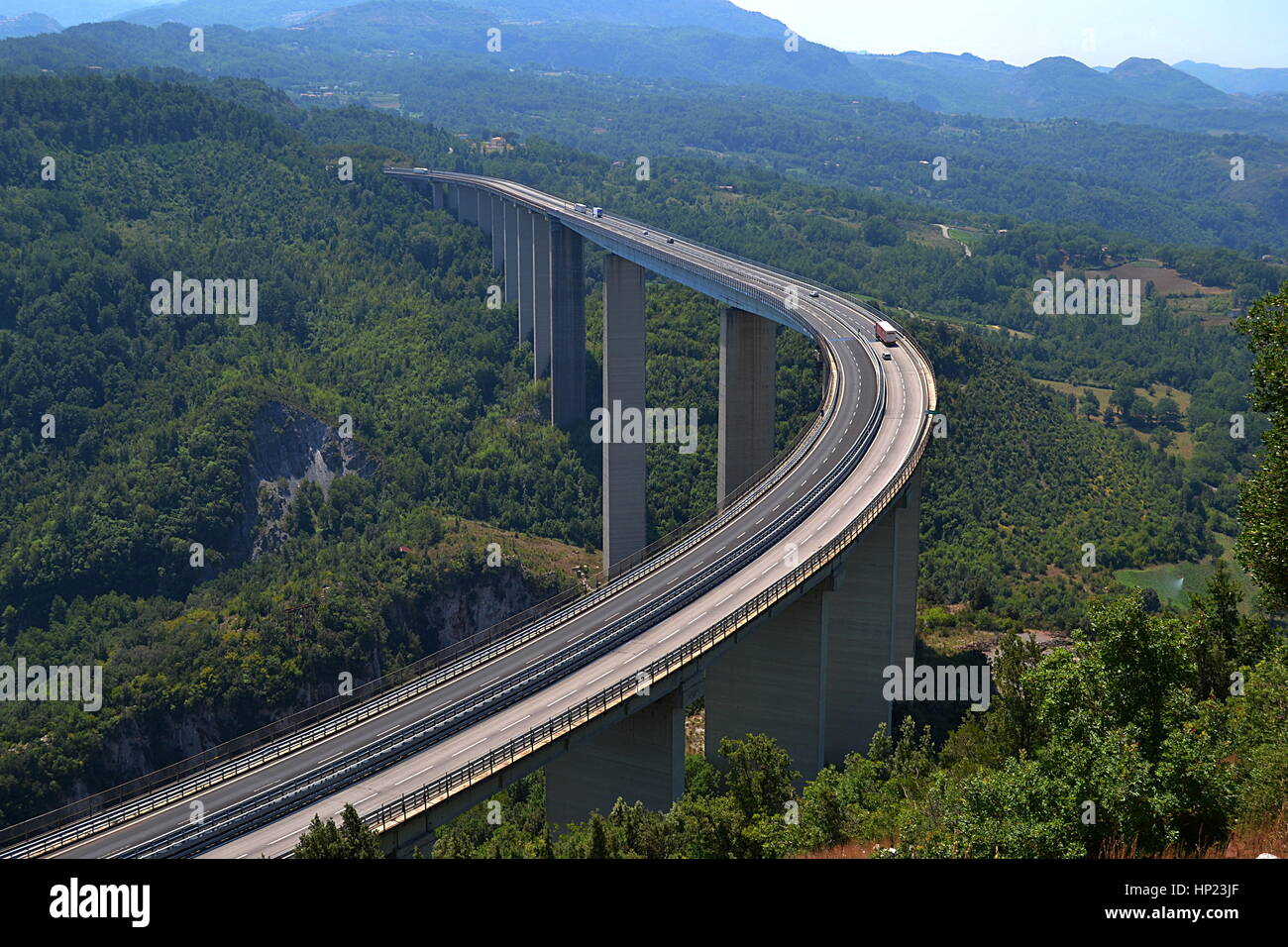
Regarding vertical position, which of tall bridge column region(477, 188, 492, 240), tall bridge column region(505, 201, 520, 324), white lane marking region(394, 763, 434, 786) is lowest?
white lane marking region(394, 763, 434, 786)

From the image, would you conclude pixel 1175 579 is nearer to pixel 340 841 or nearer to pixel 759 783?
pixel 759 783

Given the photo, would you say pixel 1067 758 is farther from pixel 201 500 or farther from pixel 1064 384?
pixel 1064 384

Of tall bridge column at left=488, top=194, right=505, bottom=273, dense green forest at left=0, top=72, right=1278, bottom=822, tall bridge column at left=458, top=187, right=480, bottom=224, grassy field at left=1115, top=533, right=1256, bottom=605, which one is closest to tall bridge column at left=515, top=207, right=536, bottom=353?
dense green forest at left=0, top=72, right=1278, bottom=822

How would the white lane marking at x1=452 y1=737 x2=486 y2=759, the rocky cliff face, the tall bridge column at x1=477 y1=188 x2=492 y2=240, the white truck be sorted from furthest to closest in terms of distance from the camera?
the tall bridge column at x1=477 y1=188 x2=492 y2=240, the rocky cliff face, the white truck, the white lane marking at x1=452 y1=737 x2=486 y2=759

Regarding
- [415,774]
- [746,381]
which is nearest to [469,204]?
[746,381]

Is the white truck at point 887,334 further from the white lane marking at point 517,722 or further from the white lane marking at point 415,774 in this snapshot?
the white lane marking at point 415,774

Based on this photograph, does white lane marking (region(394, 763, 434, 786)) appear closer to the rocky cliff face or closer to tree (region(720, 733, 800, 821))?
tree (region(720, 733, 800, 821))

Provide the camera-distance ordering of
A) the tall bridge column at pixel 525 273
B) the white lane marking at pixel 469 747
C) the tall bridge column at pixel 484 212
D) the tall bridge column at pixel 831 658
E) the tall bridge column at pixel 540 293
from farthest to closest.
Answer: the tall bridge column at pixel 484 212, the tall bridge column at pixel 525 273, the tall bridge column at pixel 540 293, the tall bridge column at pixel 831 658, the white lane marking at pixel 469 747

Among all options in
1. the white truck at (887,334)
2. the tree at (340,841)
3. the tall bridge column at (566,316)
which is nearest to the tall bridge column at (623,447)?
the white truck at (887,334)
